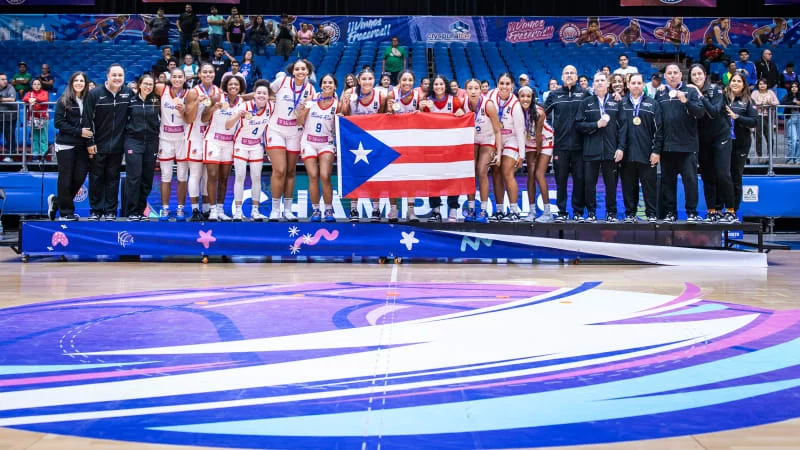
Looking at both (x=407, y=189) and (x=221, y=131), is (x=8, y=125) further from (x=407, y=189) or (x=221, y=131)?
(x=407, y=189)

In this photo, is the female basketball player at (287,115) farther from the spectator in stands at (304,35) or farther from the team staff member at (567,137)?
the spectator in stands at (304,35)

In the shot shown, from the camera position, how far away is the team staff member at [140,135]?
9414 mm

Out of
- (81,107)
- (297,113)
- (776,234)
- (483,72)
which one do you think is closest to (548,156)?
(297,113)

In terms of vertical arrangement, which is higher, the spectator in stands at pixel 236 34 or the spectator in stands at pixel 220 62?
the spectator in stands at pixel 236 34

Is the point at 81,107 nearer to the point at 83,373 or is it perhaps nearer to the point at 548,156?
the point at 548,156

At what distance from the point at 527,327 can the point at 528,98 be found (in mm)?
4836

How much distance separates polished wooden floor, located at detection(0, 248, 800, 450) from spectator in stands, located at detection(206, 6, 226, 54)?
858 centimetres

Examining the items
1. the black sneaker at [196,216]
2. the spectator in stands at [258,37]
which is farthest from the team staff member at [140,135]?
the spectator in stands at [258,37]

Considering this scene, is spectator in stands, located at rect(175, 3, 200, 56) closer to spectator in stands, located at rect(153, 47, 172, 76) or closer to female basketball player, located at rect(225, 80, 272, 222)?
spectator in stands, located at rect(153, 47, 172, 76)

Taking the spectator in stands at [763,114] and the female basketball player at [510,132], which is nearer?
the female basketball player at [510,132]

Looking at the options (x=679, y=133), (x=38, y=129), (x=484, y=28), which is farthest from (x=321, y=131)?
(x=484, y=28)

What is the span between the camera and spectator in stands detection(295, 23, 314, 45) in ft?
Answer: 62.7

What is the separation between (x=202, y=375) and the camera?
151 inches

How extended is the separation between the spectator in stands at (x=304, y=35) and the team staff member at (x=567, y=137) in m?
10.5
